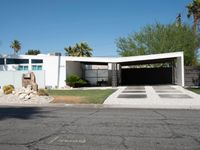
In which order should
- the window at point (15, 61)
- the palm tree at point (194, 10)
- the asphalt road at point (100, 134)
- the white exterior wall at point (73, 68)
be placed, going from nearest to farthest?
the asphalt road at point (100, 134)
the white exterior wall at point (73, 68)
the window at point (15, 61)
the palm tree at point (194, 10)

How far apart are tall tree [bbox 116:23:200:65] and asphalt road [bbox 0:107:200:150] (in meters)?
31.4

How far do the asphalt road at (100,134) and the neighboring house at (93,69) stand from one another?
2008 cm

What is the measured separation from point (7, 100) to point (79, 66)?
18640mm

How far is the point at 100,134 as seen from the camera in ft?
26.3

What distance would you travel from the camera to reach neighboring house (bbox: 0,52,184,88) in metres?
30.9

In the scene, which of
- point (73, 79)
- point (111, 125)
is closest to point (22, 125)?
point (111, 125)

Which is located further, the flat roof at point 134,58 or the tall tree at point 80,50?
the tall tree at point 80,50

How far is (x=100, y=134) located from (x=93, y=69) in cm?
3328

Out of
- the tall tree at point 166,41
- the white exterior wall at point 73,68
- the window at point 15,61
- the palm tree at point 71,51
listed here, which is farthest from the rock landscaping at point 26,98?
the palm tree at point 71,51

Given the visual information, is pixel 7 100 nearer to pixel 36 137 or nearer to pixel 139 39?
pixel 36 137

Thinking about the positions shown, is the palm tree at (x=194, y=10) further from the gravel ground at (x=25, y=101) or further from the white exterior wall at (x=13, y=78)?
the gravel ground at (x=25, y=101)

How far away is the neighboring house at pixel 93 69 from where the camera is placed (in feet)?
101

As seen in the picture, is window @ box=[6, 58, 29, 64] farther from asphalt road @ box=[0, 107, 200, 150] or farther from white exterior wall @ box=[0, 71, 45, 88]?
asphalt road @ box=[0, 107, 200, 150]

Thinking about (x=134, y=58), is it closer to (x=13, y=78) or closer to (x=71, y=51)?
(x=13, y=78)
